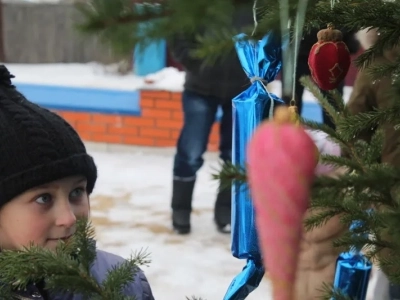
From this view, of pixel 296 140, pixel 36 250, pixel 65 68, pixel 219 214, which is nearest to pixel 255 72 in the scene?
pixel 36 250

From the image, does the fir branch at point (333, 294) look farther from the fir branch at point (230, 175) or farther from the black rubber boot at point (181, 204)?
the black rubber boot at point (181, 204)

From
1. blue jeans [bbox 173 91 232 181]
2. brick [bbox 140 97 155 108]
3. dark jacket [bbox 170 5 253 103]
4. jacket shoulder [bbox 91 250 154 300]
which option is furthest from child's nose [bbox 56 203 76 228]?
brick [bbox 140 97 155 108]

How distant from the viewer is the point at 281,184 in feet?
1.28

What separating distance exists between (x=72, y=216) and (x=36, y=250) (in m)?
0.41

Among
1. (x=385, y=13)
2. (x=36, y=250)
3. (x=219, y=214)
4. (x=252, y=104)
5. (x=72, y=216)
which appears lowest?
(x=219, y=214)

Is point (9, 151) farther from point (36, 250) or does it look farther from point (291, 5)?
point (291, 5)

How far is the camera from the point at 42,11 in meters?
6.48

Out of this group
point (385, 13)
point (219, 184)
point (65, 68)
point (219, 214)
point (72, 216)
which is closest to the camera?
point (219, 184)

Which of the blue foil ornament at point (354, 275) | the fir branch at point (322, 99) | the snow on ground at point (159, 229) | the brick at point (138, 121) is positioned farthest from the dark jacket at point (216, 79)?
the brick at point (138, 121)

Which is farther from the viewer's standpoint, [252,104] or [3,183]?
[3,183]

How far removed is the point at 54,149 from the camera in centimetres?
123

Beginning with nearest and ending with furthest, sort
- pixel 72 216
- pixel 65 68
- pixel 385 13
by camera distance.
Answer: pixel 385 13
pixel 72 216
pixel 65 68

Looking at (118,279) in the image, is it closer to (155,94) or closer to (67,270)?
(67,270)

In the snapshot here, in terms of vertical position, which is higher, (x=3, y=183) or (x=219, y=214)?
(x=3, y=183)
